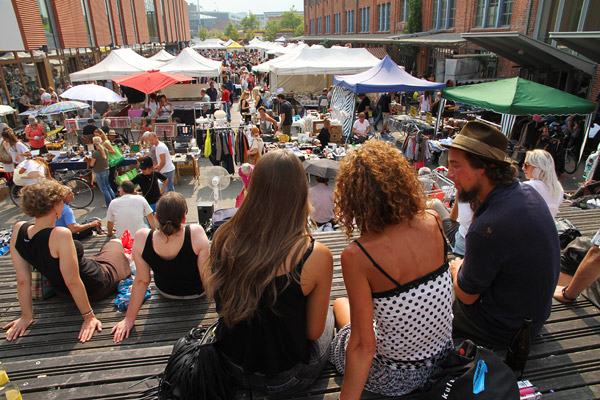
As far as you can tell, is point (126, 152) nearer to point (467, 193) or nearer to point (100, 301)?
point (100, 301)

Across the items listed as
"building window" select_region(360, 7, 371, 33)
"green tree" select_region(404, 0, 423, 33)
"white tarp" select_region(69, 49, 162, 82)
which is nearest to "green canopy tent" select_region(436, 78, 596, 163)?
"white tarp" select_region(69, 49, 162, 82)

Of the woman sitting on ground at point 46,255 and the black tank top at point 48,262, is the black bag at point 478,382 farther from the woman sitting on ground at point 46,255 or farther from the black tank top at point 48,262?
the black tank top at point 48,262

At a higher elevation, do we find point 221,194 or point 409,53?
point 409,53

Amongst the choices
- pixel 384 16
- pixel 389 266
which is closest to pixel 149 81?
pixel 389 266

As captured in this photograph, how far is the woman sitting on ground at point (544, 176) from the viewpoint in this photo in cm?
422

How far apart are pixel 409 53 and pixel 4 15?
24.6m

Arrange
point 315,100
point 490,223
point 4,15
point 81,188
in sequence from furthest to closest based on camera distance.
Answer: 1. point 315,100
2. point 4,15
3. point 81,188
4. point 490,223

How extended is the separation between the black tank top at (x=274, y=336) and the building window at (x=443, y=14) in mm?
27996

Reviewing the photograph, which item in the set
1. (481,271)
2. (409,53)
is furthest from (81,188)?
(409,53)

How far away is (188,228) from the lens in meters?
3.10

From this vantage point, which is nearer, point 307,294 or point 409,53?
point 307,294

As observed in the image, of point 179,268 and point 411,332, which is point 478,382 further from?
point 179,268

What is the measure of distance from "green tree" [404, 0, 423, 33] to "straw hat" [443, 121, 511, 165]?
2979cm

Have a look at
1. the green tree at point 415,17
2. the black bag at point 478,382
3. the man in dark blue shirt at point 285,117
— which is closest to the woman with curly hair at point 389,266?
the black bag at point 478,382
